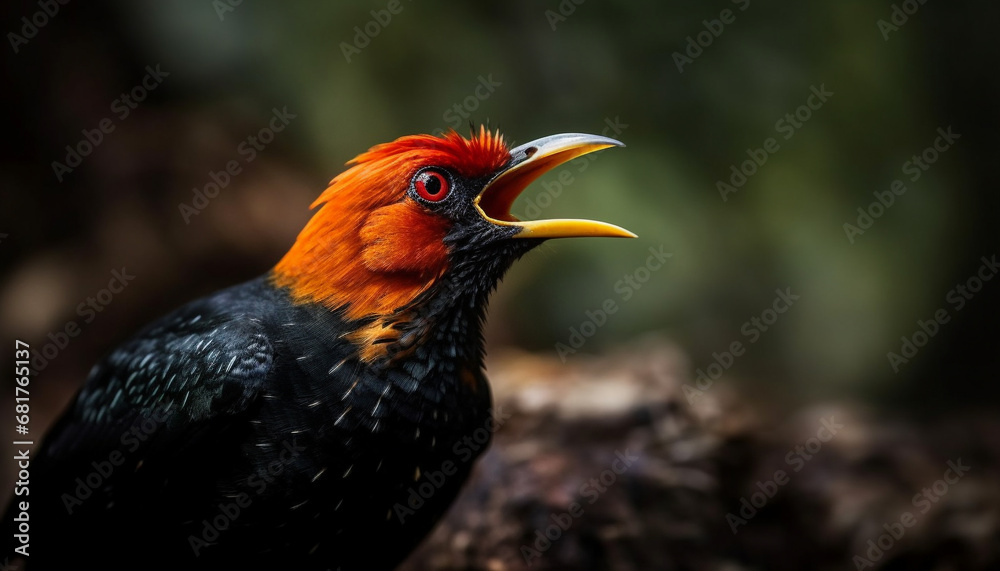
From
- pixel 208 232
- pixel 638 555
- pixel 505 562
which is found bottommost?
pixel 208 232

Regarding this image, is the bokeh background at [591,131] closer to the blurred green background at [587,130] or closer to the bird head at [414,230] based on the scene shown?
the blurred green background at [587,130]

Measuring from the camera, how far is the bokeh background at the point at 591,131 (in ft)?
21.9

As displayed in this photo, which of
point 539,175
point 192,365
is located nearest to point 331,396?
point 192,365

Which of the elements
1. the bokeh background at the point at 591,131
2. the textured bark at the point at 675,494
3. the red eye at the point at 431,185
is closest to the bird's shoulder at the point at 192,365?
the red eye at the point at 431,185

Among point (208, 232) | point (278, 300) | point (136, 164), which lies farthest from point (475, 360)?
point (136, 164)

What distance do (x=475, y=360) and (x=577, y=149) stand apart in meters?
1.03

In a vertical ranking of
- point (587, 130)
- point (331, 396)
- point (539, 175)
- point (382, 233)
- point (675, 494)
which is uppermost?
point (587, 130)

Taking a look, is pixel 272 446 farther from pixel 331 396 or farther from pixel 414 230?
pixel 414 230

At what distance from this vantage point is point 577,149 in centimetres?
342

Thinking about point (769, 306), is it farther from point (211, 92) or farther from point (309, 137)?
A: point (211, 92)

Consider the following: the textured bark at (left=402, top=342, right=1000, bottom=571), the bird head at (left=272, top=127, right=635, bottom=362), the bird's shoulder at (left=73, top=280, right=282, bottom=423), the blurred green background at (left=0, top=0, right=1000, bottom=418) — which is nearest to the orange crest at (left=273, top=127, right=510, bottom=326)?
the bird head at (left=272, top=127, right=635, bottom=362)

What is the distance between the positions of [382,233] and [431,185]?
0.29m

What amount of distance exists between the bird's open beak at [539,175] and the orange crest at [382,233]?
12cm

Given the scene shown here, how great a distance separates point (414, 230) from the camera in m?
3.24
